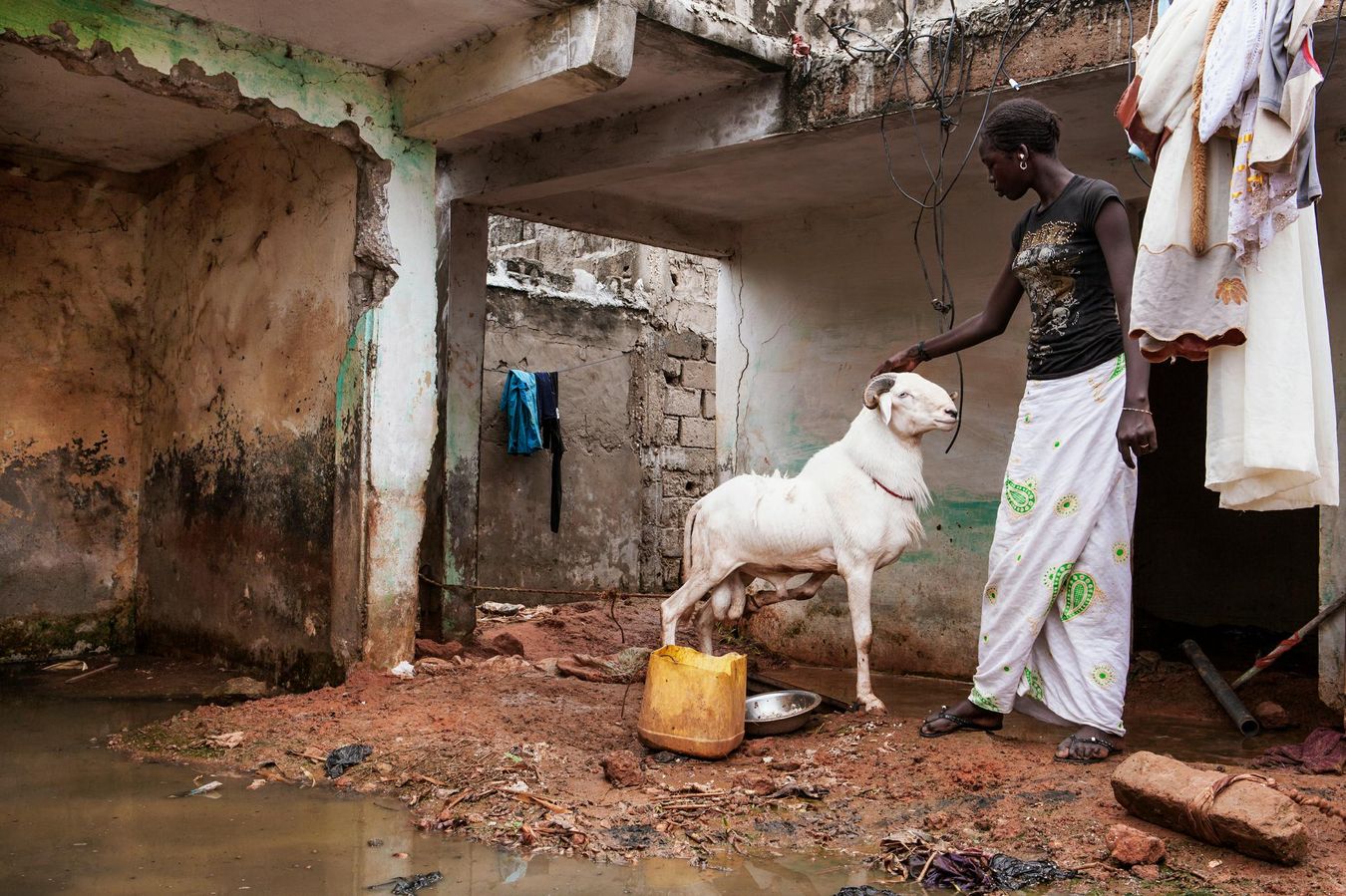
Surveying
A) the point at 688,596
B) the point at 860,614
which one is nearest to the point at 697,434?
the point at 688,596

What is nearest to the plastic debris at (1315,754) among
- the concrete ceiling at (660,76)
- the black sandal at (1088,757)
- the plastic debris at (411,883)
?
the black sandal at (1088,757)

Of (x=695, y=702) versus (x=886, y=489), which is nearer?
(x=695, y=702)

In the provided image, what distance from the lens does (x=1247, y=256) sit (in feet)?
10.7

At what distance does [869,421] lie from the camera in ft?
17.3

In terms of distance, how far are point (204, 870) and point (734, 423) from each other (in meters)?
5.15

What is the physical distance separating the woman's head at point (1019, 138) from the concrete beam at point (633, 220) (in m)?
3.86

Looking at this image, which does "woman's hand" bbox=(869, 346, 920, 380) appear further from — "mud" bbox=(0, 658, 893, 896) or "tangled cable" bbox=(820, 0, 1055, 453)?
"mud" bbox=(0, 658, 893, 896)

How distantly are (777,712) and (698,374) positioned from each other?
7.37 m

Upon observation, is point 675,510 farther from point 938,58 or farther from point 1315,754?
point 1315,754

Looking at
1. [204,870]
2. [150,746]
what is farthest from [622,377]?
[204,870]

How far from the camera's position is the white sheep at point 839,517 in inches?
202

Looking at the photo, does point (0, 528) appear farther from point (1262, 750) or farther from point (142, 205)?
point (1262, 750)

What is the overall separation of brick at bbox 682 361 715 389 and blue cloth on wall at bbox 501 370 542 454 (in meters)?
2.19

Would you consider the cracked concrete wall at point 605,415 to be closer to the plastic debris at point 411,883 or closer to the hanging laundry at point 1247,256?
the plastic debris at point 411,883
